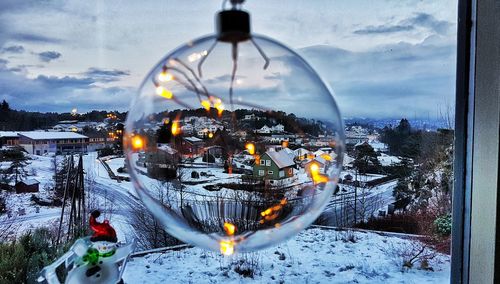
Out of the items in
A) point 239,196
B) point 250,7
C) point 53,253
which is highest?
point 250,7

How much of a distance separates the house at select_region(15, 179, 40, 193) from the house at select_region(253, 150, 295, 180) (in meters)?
0.53

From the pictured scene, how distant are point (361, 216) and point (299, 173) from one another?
2.34 ft

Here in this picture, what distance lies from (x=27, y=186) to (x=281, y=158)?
24.6 inches

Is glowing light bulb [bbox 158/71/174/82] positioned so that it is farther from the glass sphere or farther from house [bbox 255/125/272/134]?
house [bbox 255/125/272/134]

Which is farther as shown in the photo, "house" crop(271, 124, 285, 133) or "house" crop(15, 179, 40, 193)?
"house" crop(15, 179, 40, 193)

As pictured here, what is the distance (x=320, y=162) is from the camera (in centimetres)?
54

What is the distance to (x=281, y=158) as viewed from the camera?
0.77 meters

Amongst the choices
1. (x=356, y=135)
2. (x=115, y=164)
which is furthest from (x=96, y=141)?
(x=356, y=135)

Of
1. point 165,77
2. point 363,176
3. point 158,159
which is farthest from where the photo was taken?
point 363,176

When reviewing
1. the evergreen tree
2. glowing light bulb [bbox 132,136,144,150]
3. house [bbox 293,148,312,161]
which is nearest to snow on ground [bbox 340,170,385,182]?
the evergreen tree

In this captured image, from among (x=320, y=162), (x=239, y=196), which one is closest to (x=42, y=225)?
(x=239, y=196)

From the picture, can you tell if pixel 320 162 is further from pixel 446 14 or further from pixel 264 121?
pixel 446 14

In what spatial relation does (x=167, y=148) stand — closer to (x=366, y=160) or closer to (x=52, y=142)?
(x=52, y=142)

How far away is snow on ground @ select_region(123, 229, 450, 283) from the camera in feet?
3.88
